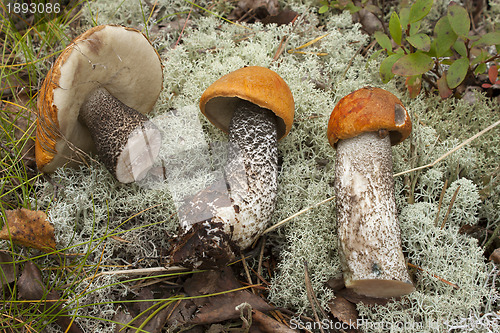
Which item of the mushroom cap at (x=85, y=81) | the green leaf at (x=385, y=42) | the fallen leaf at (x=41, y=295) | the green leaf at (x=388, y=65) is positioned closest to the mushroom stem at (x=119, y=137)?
the mushroom cap at (x=85, y=81)

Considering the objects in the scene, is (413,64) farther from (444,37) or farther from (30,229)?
(30,229)

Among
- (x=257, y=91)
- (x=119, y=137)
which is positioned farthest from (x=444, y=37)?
(x=119, y=137)

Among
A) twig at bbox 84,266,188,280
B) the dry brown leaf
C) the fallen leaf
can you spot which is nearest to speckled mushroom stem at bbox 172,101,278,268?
twig at bbox 84,266,188,280

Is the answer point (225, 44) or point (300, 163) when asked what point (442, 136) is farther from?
point (225, 44)

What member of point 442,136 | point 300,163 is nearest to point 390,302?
point 300,163

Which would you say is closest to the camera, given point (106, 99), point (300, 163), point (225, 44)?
point (106, 99)

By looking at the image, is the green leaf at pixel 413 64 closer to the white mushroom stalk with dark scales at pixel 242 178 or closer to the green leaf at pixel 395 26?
the green leaf at pixel 395 26
